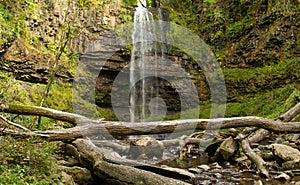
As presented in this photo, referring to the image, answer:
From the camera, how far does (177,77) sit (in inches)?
792

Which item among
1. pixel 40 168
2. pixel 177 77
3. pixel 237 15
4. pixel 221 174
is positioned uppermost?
pixel 237 15

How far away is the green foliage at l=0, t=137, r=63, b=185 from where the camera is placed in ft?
11.2

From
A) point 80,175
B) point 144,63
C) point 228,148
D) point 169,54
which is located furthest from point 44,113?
point 169,54

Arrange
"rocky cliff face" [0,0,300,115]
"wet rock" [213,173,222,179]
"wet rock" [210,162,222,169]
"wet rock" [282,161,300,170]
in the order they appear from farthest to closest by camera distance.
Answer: "rocky cliff face" [0,0,300,115], "wet rock" [210,162,222,169], "wet rock" [282,161,300,170], "wet rock" [213,173,222,179]

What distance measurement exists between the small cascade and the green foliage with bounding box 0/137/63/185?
15521 millimetres

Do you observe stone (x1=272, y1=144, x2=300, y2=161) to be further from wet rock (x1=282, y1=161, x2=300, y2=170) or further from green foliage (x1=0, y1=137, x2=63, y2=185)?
green foliage (x1=0, y1=137, x2=63, y2=185)

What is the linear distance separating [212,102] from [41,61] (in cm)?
1092

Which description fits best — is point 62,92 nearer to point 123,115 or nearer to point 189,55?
point 123,115

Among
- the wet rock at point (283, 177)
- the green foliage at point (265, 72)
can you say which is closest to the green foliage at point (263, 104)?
the green foliage at point (265, 72)

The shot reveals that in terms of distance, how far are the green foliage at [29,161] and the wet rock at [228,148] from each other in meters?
5.07

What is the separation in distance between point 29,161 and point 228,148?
5.47m

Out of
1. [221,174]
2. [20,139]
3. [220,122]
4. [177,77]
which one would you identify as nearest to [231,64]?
[177,77]

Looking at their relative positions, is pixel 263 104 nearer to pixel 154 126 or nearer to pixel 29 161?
pixel 154 126

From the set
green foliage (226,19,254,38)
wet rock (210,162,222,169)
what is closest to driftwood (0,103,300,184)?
wet rock (210,162,222,169)
